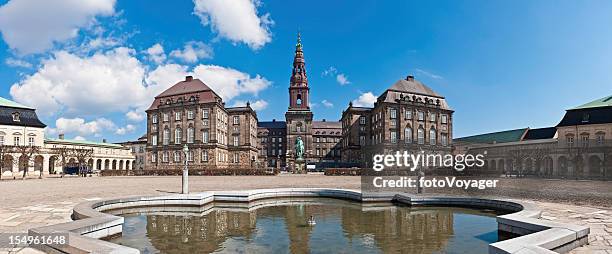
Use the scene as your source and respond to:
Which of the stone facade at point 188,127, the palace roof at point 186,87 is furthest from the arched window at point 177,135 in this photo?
the palace roof at point 186,87

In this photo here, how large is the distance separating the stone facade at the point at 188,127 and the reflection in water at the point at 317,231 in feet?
190

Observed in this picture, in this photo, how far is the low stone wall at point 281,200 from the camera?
21.5ft

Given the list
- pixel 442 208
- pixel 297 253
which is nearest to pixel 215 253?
pixel 297 253

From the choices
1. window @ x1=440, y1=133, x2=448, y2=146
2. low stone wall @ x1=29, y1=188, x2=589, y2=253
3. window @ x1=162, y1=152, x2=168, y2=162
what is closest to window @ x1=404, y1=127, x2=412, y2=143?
window @ x1=440, y1=133, x2=448, y2=146

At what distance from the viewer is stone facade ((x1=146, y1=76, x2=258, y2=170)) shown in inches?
2751

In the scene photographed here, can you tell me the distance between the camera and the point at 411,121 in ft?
222

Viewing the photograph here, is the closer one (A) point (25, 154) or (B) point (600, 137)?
(A) point (25, 154)

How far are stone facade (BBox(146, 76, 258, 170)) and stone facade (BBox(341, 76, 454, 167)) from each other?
102 ft

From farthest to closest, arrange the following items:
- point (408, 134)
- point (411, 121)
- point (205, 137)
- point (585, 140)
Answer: point (205, 137) → point (411, 121) → point (408, 134) → point (585, 140)

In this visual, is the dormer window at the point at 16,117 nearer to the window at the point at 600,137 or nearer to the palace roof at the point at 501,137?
the window at the point at 600,137

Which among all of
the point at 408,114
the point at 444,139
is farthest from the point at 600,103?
the point at 408,114

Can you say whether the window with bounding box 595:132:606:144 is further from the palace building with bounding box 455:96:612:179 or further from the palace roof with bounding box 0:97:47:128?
the palace roof with bounding box 0:97:47:128

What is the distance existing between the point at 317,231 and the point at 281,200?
8.12 meters

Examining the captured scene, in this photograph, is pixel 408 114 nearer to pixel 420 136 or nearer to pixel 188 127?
pixel 420 136
